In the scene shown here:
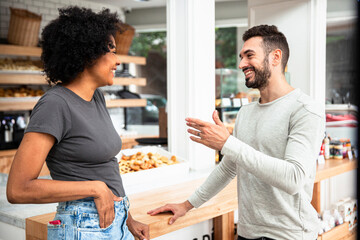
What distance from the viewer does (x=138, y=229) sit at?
171 cm

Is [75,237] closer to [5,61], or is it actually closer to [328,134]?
[328,134]

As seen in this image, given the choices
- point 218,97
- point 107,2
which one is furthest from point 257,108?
point 107,2

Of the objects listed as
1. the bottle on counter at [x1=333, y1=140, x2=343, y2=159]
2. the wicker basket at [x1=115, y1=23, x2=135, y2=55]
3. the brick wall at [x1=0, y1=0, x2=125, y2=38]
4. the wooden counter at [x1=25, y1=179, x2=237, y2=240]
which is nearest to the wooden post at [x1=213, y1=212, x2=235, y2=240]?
the wooden counter at [x1=25, y1=179, x2=237, y2=240]

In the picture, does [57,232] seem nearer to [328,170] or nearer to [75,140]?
[75,140]

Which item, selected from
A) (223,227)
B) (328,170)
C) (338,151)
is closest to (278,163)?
(223,227)

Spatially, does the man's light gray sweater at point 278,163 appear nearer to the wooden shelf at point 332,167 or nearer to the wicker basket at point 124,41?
the wooden shelf at point 332,167

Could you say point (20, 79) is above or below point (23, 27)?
below

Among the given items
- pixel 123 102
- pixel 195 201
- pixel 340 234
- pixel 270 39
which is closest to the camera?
pixel 270 39

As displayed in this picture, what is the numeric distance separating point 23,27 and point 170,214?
409 cm

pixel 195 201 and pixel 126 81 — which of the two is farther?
pixel 126 81

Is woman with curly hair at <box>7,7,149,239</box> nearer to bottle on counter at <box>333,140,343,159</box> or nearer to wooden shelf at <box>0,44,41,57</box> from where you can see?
bottle on counter at <box>333,140,343,159</box>

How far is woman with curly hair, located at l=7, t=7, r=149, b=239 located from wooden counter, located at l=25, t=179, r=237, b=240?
1.76 feet

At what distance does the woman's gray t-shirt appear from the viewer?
1.18 m

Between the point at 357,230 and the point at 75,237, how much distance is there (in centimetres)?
339
